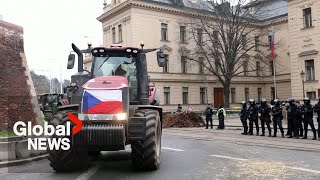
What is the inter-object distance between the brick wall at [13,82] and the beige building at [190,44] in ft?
109

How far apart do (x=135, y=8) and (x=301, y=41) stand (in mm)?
19978

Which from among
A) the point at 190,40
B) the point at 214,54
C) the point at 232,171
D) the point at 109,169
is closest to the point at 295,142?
the point at 232,171

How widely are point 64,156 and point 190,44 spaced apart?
50466 millimetres

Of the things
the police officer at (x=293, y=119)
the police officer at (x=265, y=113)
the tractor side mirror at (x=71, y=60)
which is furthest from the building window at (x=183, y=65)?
the tractor side mirror at (x=71, y=60)

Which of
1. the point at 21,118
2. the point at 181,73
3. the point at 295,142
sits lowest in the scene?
the point at 295,142

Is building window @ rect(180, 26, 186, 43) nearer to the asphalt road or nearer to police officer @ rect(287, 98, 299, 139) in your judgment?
police officer @ rect(287, 98, 299, 139)

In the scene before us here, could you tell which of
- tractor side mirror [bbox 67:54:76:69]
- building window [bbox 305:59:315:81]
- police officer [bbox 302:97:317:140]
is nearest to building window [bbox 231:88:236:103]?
building window [bbox 305:59:315:81]

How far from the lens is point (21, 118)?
17.6 metres

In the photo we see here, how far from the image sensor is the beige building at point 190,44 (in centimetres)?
4647

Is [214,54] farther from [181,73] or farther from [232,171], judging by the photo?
[232,171]

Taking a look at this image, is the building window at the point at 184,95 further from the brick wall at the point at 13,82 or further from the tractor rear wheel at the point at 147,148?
the tractor rear wheel at the point at 147,148

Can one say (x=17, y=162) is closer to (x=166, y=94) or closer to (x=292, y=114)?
(x=292, y=114)

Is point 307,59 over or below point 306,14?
below

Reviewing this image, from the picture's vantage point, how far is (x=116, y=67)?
11.7 m
